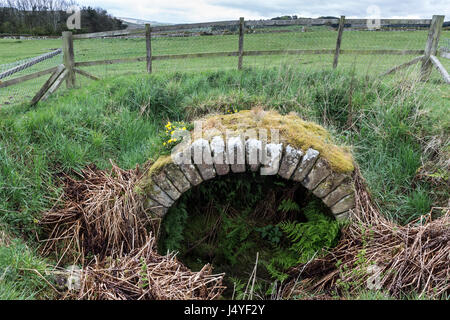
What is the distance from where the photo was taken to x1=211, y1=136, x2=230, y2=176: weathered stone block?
118 inches

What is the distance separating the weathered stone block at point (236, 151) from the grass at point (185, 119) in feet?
2.93

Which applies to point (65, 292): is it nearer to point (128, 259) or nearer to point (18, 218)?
point (128, 259)

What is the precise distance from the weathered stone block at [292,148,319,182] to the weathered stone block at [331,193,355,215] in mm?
434

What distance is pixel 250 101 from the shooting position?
518 centimetres

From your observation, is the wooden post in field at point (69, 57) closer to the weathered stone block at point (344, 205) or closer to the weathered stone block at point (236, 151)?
the weathered stone block at point (236, 151)

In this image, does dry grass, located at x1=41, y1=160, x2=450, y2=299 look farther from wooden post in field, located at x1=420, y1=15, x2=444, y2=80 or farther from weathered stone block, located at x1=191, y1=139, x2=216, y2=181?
wooden post in field, located at x1=420, y1=15, x2=444, y2=80

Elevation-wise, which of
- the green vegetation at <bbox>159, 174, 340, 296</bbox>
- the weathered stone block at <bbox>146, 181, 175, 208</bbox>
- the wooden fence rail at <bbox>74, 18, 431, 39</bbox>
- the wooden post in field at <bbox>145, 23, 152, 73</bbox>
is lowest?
the green vegetation at <bbox>159, 174, 340, 296</bbox>

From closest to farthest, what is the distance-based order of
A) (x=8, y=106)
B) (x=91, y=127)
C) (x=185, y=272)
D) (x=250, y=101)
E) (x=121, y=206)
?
(x=185, y=272)
(x=121, y=206)
(x=91, y=127)
(x=250, y=101)
(x=8, y=106)

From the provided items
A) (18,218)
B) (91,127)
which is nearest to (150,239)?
(18,218)

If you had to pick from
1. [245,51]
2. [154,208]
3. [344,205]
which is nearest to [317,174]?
[344,205]

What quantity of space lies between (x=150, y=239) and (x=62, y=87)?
6.47 meters

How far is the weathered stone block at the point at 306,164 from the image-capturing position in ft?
9.75

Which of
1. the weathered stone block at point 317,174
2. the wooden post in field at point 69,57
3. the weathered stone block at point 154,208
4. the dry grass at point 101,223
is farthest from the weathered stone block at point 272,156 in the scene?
the wooden post in field at point 69,57

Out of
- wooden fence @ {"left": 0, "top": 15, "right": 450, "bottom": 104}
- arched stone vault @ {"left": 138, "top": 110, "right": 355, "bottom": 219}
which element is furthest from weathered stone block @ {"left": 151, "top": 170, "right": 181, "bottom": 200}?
wooden fence @ {"left": 0, "top": 15, "right": 450, "bottom": 104}
